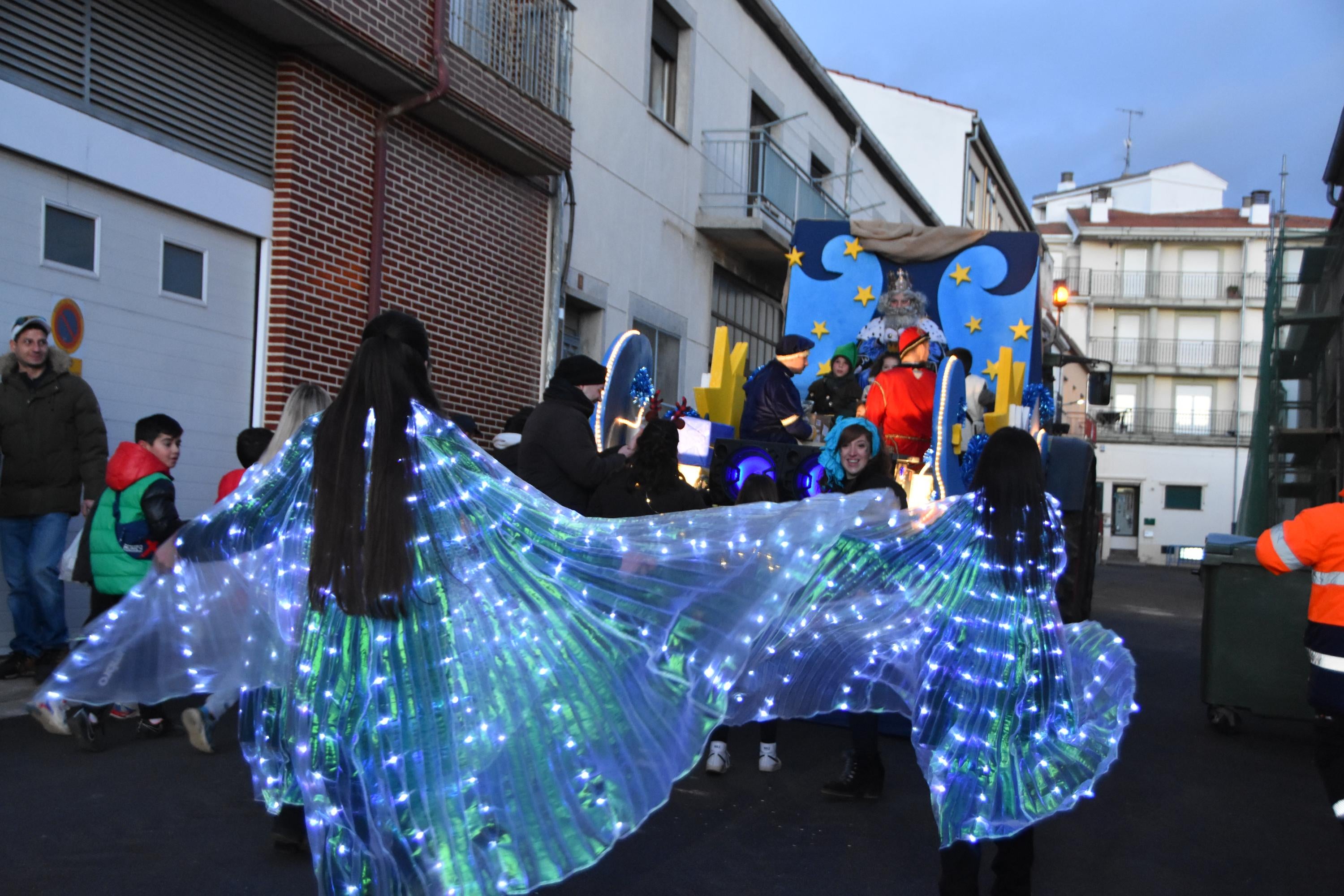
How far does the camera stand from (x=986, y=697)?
3.53 metres

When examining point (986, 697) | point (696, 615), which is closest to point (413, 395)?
point (696, 615)

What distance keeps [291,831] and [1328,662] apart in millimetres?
3747

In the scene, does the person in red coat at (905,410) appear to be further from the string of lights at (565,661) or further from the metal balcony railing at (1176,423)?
the metal balcony railing at (1176,423)

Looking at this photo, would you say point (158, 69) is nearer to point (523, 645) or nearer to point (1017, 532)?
point (523, 645)

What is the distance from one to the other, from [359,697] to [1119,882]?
2961 mm

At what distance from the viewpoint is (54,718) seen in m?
4.82

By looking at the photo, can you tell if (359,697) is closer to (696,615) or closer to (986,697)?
(696,615)

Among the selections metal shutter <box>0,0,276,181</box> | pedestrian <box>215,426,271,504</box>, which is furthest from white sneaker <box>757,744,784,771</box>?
metal shutter <box>0,0,276,181</box>

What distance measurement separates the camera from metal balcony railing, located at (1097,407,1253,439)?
155 ft

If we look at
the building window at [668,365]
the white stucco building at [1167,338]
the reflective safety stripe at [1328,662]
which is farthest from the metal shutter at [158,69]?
the white stucco building at [1167,338]

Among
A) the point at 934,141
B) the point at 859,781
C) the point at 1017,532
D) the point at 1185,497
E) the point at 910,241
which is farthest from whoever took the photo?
the point at 1185,497

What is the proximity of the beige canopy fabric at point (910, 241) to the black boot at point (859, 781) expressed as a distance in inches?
245

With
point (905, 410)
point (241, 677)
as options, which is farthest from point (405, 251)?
point (241, 677)

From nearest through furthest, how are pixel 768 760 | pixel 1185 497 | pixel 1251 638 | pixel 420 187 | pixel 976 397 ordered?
pixel 768 760
pixel 1251 638
pixel 976 397
pixel 420 187
pixel 1185 497
